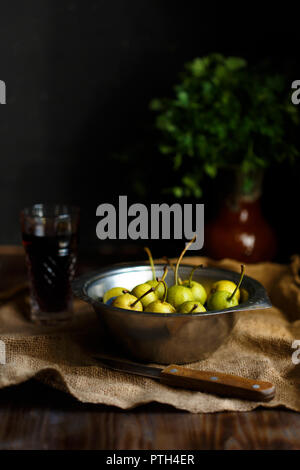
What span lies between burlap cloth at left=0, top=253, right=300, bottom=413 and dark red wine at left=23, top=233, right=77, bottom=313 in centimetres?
6

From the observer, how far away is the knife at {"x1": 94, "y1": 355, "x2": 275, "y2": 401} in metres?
0.82

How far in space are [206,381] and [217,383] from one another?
0.02 m

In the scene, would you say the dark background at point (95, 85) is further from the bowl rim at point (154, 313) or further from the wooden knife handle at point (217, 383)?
the wooden knife handle at point (217, 383)

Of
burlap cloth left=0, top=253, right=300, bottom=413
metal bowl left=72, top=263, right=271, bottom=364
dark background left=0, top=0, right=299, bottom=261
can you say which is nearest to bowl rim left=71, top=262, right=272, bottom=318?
metal bowl left=72, top=263, right=271, bottom=364

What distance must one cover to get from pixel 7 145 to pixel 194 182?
0.63 m

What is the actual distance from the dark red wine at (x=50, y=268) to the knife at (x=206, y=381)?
31 centimetres

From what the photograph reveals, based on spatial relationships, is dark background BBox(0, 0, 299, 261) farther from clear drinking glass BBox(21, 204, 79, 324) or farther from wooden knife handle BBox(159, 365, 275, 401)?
wooden knife handle BBox(159, 365, 275, 401)

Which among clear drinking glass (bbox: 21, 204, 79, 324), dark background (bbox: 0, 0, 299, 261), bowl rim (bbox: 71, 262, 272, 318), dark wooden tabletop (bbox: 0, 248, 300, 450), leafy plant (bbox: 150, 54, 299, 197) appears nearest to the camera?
dark wooden tabletop (bbox: 0, 248, 300, 450)

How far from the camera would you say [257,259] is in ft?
4.79

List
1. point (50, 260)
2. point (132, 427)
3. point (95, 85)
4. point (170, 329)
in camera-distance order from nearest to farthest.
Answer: point (132, 427) < point (170, 329) < point (50, 260) < point (95, 85)

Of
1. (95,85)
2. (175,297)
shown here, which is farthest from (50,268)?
(95,85)

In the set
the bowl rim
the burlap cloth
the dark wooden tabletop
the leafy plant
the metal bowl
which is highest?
the leafy plant

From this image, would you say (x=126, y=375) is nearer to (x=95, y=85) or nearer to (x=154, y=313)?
(x=154, y=313)

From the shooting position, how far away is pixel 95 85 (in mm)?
1659
